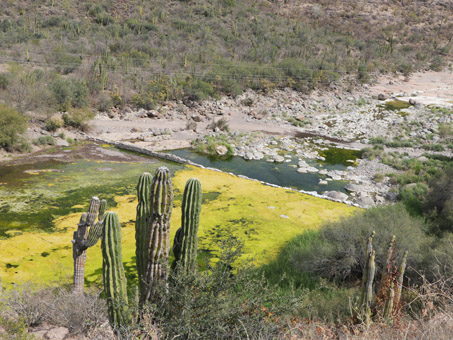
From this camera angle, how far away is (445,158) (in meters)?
20.6

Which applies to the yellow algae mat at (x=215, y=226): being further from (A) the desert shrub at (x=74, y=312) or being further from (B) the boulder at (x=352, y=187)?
(B) the boulder at (x=352, y=187)

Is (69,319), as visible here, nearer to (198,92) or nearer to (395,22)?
(198,92)

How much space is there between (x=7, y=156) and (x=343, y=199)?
48.6 feet

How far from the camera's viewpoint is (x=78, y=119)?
22016mm

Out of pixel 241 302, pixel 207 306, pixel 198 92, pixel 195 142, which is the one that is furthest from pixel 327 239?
pixel 198 92

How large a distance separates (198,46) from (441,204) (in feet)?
120

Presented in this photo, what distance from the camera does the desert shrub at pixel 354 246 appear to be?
7742mm

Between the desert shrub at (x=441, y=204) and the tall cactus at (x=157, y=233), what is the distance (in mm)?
7432

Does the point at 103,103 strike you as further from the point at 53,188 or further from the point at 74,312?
the point at 74,312

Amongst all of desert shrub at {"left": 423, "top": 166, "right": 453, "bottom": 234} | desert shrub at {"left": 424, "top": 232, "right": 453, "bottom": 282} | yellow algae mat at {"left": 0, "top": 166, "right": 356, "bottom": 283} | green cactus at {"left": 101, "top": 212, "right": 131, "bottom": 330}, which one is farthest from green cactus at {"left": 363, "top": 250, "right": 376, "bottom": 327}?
desert shrub at {"left": 423, "top": 166, "right": 453, "bottom": 234}

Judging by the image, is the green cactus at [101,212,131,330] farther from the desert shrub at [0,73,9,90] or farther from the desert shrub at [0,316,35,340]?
the desert shrub at [0,73,9,90]

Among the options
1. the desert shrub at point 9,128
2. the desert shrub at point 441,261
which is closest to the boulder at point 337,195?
the desert shrub at point 441,261

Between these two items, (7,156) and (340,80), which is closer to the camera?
(7,156)

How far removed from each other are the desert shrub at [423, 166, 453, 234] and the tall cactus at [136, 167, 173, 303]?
24.4 feet
